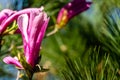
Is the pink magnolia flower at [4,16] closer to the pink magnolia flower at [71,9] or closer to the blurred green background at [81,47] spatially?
the blurred green background at [81,47]

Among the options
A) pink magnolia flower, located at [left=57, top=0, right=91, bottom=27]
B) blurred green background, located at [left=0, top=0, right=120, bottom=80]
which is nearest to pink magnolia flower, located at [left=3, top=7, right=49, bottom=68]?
blurred green background, located at [left=0, top=0, right=120, bottom=80]

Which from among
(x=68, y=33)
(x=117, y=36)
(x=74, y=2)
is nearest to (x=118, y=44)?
(x=117, y=36)

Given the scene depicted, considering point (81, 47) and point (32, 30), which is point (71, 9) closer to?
point (81, 47)

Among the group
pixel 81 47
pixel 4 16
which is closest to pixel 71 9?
pixel 81 47

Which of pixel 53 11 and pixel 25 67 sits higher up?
pixel 25 67

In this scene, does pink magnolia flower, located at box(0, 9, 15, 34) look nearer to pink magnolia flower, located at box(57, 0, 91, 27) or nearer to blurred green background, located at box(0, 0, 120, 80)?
blurred green background, located at box(0, 0, 120, 80)

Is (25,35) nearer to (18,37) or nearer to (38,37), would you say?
(38,37)
